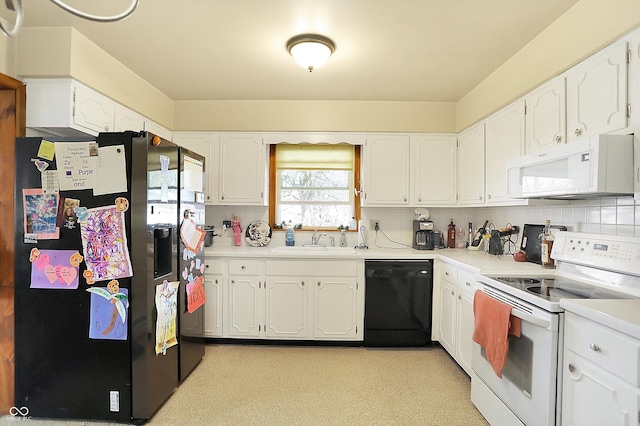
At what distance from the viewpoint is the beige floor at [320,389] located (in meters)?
2.06

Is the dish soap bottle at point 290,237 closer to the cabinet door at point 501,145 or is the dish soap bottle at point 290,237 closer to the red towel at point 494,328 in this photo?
the cabinet door at point 501,145

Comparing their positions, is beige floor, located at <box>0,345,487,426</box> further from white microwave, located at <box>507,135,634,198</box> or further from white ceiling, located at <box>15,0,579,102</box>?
white ceiling, located at <box>15,0,579,102</box>

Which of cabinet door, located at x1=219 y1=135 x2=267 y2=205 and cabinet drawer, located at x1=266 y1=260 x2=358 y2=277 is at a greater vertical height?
cabinet door, located at x1=219 y1=135 x2=267 y2=205

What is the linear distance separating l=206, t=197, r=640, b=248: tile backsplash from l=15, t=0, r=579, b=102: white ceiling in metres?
1.18

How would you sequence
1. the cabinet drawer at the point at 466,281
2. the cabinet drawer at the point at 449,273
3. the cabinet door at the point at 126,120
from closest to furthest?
the cabinet drawer at the point at 466,281, the cabinet door at the point at 126,120, the cabinet drawer at the point at 449,273

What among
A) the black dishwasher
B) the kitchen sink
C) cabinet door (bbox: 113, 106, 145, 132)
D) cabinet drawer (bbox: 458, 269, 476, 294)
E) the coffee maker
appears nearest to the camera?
cabinet drawer (bbox: 458, 269, 476, 294)

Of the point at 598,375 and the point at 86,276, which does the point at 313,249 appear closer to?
the point at 86,276

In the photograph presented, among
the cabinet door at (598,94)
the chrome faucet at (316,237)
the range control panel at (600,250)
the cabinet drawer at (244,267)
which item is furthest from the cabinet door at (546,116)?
the cabinet drawer at (244,267)

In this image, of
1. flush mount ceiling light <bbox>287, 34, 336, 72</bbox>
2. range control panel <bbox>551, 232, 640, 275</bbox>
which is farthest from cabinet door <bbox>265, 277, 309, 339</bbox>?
range control panel <bbox>551, 232, 640, 275</bbox>

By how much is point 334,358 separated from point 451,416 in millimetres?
1069

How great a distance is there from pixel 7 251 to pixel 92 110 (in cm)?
106

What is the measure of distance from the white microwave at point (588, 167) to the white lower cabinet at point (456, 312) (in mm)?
874

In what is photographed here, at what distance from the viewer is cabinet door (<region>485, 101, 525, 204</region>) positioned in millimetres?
2402

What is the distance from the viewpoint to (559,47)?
1.98 meters
